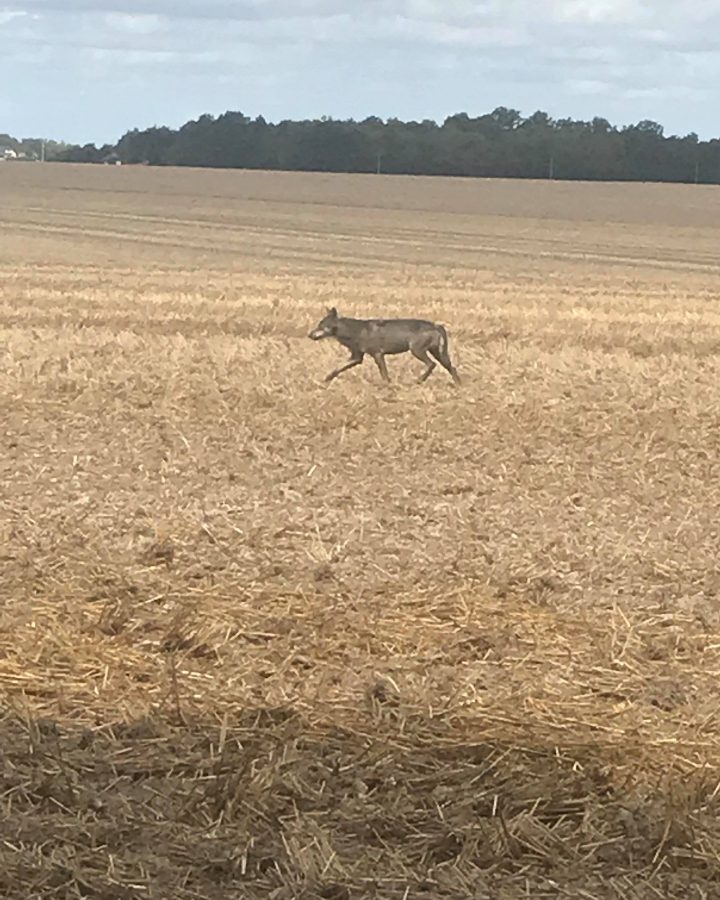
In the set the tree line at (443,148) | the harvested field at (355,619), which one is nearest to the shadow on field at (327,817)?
the harvested field at (355,619)

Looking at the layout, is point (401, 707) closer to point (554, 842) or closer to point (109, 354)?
point (554, 842)

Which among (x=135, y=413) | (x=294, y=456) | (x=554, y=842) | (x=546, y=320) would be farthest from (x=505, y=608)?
(x=546, y=320)

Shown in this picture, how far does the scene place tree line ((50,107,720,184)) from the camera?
269 ft

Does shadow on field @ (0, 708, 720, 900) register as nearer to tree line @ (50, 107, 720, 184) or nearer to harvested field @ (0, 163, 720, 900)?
harvested field @ (0, 163, 720, 900)

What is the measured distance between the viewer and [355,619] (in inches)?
287

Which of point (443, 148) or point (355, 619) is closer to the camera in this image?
point (355, 619)

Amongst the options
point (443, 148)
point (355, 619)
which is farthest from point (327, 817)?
point (443, 148)

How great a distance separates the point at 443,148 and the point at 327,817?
8061 centimetres

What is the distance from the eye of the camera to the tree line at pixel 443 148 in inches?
3231

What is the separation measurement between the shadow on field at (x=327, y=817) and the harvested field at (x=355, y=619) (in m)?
0.01

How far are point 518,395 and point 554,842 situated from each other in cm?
904

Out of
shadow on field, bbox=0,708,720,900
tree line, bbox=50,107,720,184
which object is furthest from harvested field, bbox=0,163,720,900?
tree line, bbox=50,107,720,184

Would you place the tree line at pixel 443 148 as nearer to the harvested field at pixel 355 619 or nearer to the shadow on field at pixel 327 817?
the harvested field at pixel 355 619

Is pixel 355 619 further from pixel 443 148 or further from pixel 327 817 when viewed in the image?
pixel 443 148
